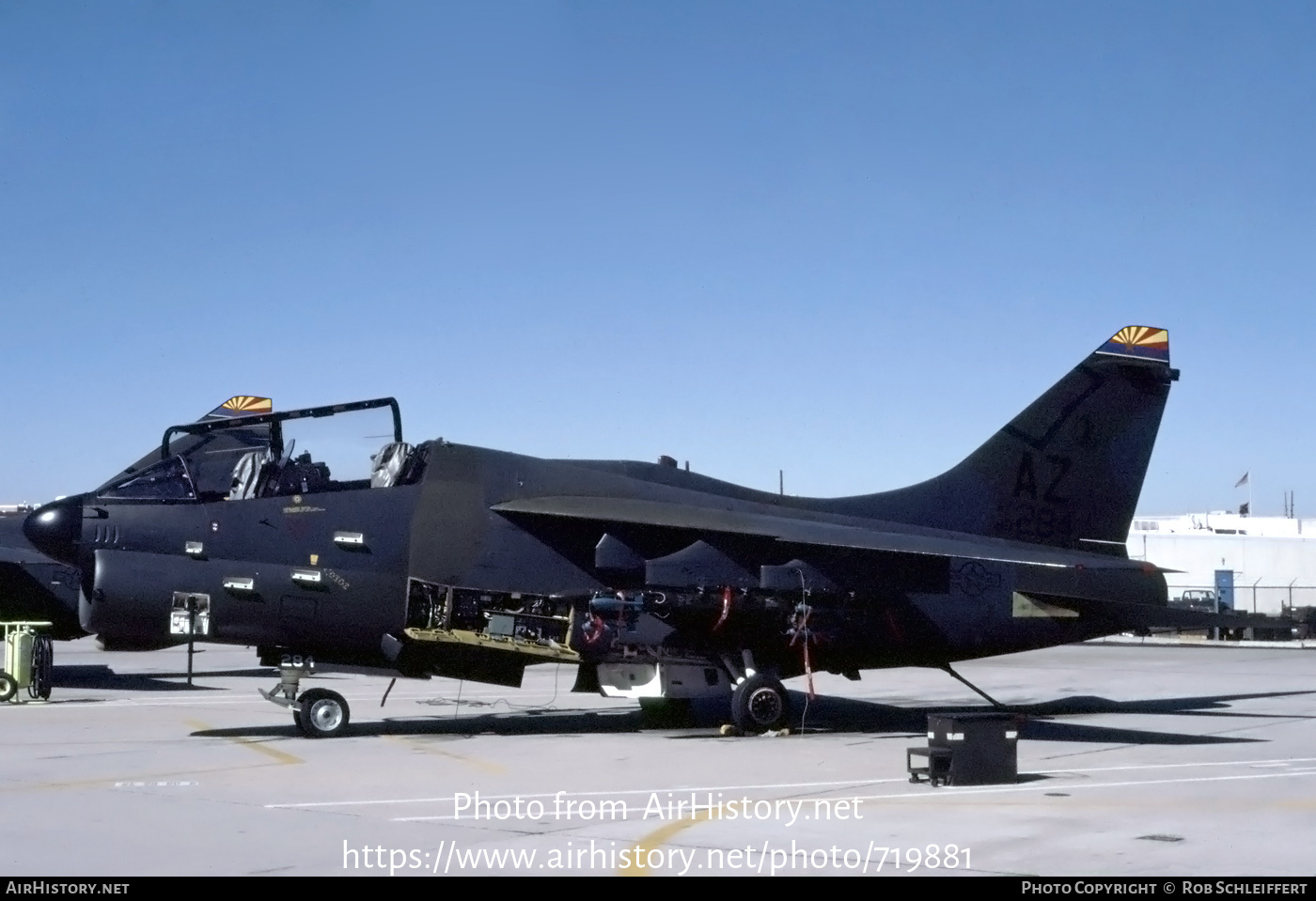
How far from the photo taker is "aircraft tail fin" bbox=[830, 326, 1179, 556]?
19750 mm

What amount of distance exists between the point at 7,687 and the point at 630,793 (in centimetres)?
1466

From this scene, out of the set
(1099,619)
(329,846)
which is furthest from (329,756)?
(1099,619)

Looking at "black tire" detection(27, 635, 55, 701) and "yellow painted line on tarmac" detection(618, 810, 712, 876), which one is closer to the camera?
"yellow painted line on tarmac" detection(618, 810, 712, 876)

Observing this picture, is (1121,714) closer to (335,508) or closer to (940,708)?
(940,708)

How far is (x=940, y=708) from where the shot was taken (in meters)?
22.0

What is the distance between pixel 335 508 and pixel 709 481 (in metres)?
5.29

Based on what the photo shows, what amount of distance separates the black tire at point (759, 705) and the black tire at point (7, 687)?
12.5 meters

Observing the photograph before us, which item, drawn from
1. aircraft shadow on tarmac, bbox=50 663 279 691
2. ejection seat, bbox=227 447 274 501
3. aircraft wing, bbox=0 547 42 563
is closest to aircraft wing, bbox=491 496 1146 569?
ejection seat, bbox=227 447 274 501

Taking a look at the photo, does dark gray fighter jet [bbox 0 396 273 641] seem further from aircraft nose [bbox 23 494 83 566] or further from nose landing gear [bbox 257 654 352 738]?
nose landing gear [bbox 257 654 352 738]

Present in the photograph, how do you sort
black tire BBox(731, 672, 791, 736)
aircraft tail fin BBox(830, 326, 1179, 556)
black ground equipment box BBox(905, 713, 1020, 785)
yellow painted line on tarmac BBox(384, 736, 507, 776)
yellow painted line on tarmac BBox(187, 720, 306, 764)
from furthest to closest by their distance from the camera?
aircraft tail fin BBox(830, 326, 1179, 556) < black tire BBox(731, 672, 791, 736) < yellow painted line on tarmac BBox(187, 720, 306, 764) < yellow painted line on tarmac BBox(384, 736, 507, 776) < black ground equipment box BBox(905, 713, 1020, 785)

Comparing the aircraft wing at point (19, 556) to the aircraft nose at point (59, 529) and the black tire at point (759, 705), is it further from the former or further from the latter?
the black tire at point (759, 705)

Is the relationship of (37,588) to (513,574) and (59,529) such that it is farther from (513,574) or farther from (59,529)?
(513,574)

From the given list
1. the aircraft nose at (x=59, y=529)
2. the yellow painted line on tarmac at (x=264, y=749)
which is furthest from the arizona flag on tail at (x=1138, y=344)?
the aircraft nose at (x=59, y=529)

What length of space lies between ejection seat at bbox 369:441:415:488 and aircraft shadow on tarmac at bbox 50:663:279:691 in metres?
10.1
